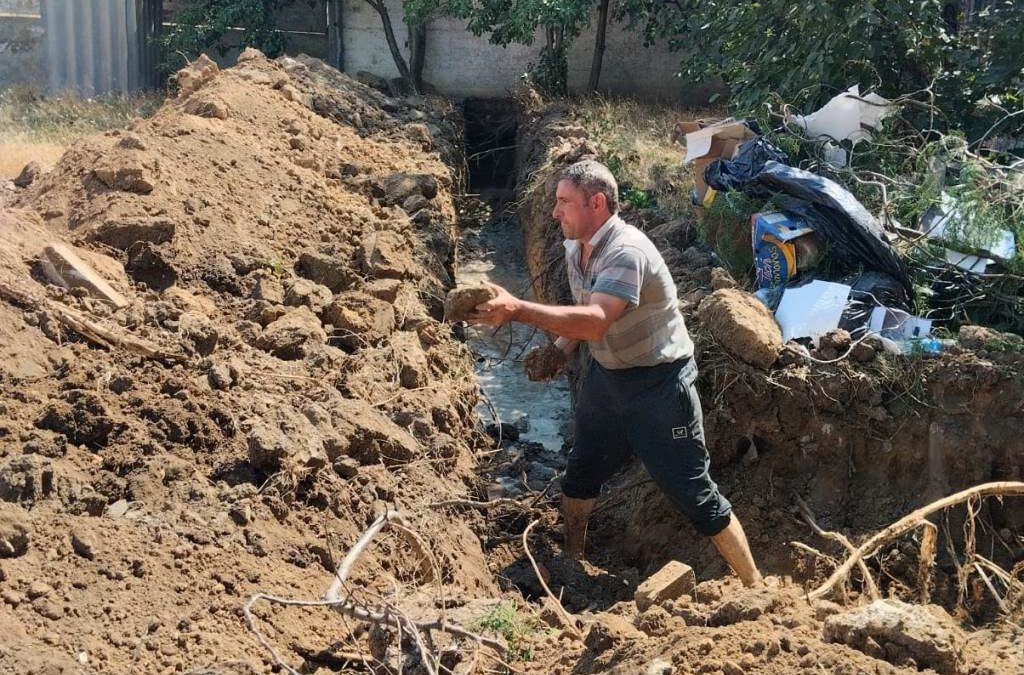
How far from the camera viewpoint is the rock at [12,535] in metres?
3.77

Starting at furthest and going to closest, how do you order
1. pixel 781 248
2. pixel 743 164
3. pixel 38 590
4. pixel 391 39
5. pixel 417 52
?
pixel 391 39 → pixel 417 52 → pixel 743 164 → pixel 781 248 → pixel 38 590

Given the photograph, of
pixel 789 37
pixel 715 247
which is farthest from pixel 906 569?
pixel 789 37

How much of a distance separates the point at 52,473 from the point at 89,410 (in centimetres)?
51

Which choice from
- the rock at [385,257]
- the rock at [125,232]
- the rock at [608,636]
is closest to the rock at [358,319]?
the rock at [385,257]

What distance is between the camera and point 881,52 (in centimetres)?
859

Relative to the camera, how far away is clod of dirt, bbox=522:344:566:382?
218 inches

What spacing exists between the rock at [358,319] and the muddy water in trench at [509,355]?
2.17ft

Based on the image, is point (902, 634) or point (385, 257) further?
point (385, 257)

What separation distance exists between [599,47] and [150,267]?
34.6ft

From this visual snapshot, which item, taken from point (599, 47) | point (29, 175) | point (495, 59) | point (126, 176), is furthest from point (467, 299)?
point (495, 59)

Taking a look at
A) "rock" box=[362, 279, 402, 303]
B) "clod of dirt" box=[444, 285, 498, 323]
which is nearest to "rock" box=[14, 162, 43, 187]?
"rock" box=[362, 279, 402, 303]

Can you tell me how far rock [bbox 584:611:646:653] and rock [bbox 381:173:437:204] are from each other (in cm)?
559

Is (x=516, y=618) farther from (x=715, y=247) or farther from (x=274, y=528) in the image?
(x=715, y=247)

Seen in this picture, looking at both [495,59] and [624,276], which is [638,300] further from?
[495,59]
